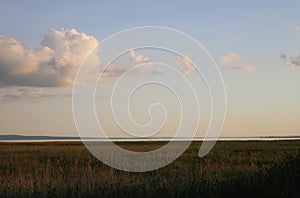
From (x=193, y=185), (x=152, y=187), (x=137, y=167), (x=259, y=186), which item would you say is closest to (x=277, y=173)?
(x=259, y=186)

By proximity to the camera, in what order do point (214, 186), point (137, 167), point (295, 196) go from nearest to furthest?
point (295, 196), point (214, 186), point (137, 167)

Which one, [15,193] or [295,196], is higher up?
[15,193]

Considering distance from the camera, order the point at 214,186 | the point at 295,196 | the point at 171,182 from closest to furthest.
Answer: the point at 295,196 → the point at 214,186 → the point at 171,182

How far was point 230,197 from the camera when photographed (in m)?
11.3

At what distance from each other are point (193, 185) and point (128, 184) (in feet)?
5.33

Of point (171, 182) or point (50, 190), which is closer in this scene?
point (50, 190)

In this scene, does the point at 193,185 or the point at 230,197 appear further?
the point at 193,185

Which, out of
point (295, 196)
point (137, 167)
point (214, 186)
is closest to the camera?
point (295, 196)

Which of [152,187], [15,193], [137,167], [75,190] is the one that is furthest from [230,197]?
[137,167]

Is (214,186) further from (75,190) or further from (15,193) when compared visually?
(15,193)

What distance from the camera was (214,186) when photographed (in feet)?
38.9

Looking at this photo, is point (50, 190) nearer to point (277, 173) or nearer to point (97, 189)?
point (97, 189)

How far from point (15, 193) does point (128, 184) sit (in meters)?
2.62

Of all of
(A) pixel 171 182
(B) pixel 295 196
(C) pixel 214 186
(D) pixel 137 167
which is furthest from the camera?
(D) pixel 137 167
